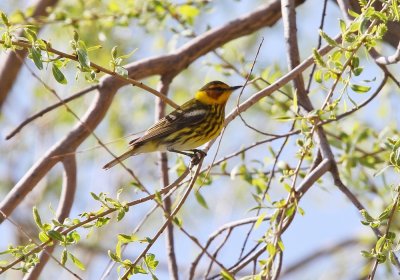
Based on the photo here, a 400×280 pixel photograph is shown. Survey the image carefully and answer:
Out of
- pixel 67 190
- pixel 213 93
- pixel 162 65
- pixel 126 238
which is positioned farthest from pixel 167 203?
pixel 126 238

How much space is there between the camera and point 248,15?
189 inches

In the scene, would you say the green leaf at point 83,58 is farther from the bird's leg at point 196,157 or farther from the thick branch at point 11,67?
the thick branch at point 11,67

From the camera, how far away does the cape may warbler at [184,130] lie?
452cm

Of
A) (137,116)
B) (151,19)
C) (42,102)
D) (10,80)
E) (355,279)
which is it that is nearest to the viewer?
(151,19)

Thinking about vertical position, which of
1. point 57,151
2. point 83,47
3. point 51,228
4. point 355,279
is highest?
point 355,279

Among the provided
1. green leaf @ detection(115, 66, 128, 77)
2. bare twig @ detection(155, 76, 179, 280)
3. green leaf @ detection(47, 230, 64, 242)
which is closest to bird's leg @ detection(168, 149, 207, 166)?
bare twig @ detection(155, 76, 179, 280)

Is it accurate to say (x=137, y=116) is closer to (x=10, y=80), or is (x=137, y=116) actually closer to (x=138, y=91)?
(x=138, y=91)

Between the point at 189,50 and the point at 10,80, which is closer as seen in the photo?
the point at 189,50

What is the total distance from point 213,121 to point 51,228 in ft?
6.95

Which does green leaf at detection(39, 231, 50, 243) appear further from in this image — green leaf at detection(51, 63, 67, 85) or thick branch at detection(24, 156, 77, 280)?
thick branch at detection(24, 156, 77, 280)

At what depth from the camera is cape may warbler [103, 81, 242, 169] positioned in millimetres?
4523

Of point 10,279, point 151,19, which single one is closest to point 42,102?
point 10,279

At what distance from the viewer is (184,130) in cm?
471

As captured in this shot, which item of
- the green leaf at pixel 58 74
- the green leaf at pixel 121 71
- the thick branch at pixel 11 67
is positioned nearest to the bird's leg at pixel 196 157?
the green leaf at pixel 121 71
